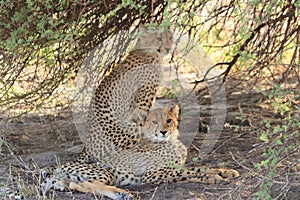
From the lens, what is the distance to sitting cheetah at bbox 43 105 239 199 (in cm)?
401

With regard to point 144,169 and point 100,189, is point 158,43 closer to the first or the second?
point 144,169

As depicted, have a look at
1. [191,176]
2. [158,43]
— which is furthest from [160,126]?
[158,43]

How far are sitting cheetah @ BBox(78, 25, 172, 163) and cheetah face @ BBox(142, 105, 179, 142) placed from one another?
0.07 m

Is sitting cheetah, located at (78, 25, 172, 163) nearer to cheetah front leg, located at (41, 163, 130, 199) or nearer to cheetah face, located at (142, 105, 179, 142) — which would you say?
cheetah face, located at (142, 105, 179, 142)

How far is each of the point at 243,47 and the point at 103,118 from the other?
42.9 inches

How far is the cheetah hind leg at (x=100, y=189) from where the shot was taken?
390 centimetres

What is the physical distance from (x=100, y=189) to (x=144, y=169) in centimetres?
48

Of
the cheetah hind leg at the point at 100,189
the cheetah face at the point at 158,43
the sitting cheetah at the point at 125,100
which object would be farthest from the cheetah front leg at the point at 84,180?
the cheetah face at the point at 158,43

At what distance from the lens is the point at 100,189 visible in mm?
3961

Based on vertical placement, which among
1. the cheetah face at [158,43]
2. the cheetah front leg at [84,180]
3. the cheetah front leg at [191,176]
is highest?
the cheetah face at [158,43]

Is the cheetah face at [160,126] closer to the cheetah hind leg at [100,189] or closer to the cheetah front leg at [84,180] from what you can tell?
the cheetah front leg at [84,180]

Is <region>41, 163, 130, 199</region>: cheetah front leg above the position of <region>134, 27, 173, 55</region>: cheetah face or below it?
below

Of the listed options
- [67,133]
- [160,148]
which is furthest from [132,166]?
[67,133]

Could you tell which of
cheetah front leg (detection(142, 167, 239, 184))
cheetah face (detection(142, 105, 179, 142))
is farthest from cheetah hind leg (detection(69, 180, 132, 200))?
cheetah face (detection(142, 105, 179, 142))
